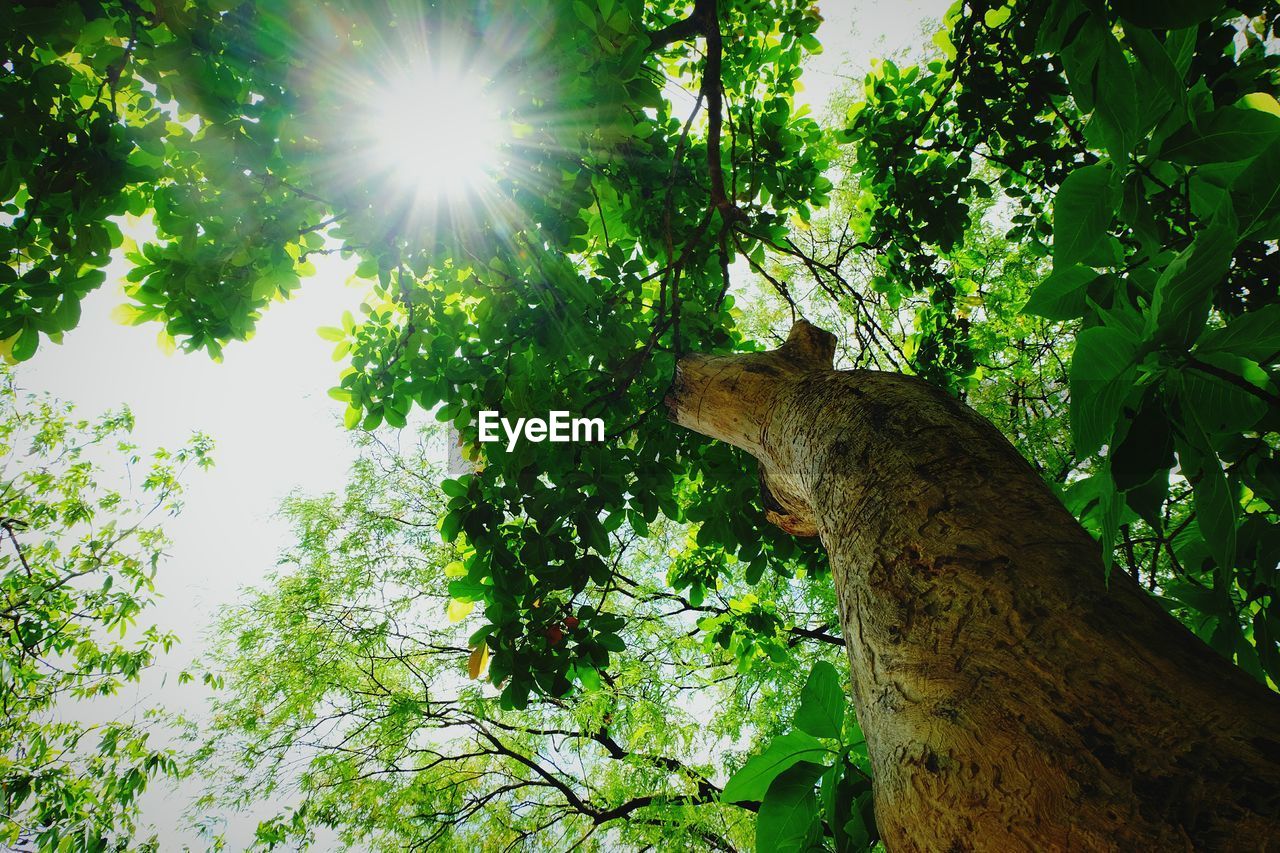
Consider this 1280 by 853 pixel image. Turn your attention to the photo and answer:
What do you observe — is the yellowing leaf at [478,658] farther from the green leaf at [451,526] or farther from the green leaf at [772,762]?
the green leaf at [772,762]

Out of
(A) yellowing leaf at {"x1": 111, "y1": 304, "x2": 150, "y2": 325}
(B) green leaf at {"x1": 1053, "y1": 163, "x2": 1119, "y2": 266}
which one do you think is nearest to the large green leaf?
(B) green leaf at {"x1": 1053, "y1": 163, "x2": 1119, "y2": 266}

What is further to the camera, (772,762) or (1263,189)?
(772,762)

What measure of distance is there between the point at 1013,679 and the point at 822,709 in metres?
0.51

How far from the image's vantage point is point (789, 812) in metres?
0.96

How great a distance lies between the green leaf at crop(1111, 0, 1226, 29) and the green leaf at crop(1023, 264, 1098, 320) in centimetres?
26

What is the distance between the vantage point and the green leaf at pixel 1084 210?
2.15 feet

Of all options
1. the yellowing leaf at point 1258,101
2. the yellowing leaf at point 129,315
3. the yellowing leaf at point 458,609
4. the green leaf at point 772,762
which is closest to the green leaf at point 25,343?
the yellowing leaf at point 129,315

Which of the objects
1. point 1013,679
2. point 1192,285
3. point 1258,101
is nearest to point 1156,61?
point 1192,285

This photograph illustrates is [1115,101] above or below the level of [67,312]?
below

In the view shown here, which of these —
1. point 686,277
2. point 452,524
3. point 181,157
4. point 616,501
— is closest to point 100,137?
point 181,157

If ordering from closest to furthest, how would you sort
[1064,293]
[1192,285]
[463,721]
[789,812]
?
[1192,285], [1064,293], [789,812], [463,721]

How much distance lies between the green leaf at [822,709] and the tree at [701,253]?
0.23 metres

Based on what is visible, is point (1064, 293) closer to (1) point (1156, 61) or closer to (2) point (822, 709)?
(1) point (1156, 61)

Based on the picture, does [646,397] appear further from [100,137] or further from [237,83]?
[100,137]
